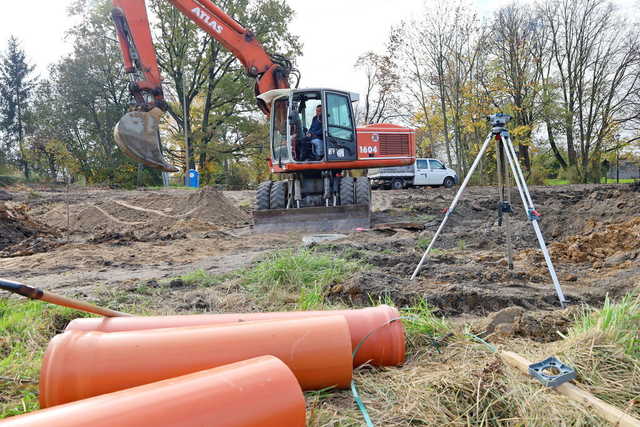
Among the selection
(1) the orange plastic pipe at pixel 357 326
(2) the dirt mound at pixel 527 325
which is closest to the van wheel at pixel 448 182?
(2) the dirt mound at pixel 527 325

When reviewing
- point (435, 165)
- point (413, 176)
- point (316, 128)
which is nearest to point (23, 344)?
point (316, 128)

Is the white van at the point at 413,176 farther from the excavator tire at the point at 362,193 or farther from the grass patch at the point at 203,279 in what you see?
Answer: the grass patch at the point at 203,279

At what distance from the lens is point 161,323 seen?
7.82ft

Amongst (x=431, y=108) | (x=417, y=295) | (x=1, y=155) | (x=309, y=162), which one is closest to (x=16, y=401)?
(x=417, y=295)

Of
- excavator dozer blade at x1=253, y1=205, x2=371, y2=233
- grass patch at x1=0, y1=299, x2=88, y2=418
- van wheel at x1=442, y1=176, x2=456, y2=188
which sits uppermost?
van wheel at x1=442, y1=176, x2=456, y2=188

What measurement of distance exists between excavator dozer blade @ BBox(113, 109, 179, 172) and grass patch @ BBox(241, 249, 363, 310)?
4349 mm

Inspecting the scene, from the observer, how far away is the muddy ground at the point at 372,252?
3.79 meters

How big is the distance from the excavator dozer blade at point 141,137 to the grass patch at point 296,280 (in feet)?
14.3

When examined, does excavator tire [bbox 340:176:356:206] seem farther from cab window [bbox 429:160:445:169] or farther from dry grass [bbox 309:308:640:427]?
cab window [bbox 429:160:445:169]

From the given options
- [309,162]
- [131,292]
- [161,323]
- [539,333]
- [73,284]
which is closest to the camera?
[161,323]

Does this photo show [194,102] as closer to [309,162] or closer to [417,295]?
[309,162]

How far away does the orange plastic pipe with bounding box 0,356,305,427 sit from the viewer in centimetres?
135

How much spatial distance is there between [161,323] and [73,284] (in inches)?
132

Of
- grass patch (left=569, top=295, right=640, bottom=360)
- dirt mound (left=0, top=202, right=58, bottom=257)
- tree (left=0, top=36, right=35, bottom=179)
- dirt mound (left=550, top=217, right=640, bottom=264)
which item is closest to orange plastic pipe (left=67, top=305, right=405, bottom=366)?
grass patch (left=569, top=295, right=640, bottom=360)
